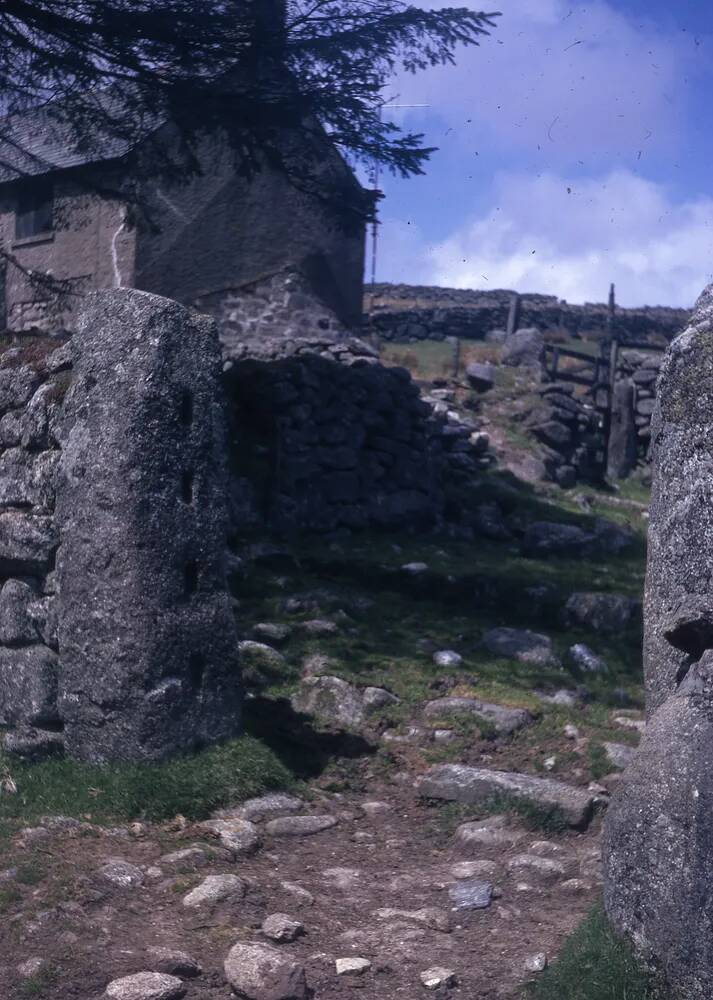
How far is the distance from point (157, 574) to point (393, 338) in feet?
65.5

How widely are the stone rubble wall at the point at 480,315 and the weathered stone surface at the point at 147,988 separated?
66.8ft

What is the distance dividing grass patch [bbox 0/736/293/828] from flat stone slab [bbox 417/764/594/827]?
720mm

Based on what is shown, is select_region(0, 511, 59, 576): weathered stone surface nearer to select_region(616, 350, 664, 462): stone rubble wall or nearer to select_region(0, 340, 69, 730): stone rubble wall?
select_region(0, 340, 69, 730): stone rubble wall

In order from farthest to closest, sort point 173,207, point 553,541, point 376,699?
point 173,207
point 553,541
point 376,699

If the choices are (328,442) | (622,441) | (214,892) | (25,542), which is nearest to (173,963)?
(214,892)

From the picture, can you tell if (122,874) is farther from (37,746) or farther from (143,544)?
(143,544)

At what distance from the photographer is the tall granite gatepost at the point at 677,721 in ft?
10.7

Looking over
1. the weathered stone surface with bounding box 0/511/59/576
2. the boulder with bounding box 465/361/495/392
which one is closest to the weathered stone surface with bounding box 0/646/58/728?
the weathered stone surface with bounding box 0/511/59/576

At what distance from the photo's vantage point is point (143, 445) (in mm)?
5309

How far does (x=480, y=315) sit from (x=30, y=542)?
71.1 feet

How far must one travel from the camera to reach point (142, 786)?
5086 millimetres

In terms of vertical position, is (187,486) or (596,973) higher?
(187,486)

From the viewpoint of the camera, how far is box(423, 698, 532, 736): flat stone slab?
6309 mm

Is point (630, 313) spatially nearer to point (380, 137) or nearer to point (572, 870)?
point (380, 137)
